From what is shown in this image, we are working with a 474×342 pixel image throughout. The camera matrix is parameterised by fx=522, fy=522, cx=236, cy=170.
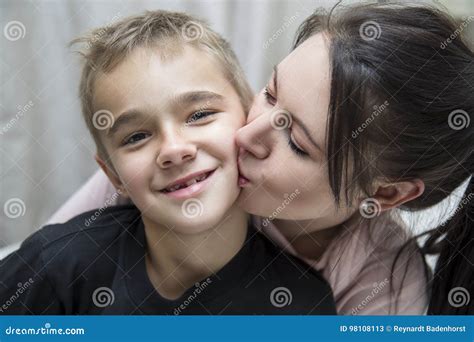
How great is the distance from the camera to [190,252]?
764 mm

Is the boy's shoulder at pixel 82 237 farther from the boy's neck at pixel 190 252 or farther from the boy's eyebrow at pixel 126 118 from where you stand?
the boy's eyebrow at pixel 126 118

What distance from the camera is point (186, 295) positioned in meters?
0.74

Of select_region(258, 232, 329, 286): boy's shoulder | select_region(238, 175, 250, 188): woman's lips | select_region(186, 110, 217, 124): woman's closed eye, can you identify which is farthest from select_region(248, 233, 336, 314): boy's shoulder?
select_region(186, 110, 217, 124): woman's closed eye

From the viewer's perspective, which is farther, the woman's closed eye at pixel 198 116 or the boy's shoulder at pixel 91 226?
the boy's shoulder at pixel 91 226

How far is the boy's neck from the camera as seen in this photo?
0.75 metres

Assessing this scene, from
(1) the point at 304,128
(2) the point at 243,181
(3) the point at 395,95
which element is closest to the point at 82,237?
(2) the point at 243,181

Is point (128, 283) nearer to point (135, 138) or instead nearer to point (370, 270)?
point (135, 138)

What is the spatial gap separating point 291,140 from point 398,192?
169mm

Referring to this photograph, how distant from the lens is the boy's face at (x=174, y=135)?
2.11 ft

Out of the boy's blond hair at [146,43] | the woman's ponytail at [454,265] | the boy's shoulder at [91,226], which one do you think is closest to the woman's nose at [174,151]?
the boy's blond hair at [146,43]

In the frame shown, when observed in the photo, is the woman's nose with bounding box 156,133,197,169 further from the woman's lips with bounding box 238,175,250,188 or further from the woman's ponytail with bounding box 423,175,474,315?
the woman's ponytail with bounding box 423,175,474,315

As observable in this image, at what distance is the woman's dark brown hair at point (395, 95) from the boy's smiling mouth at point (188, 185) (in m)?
0.16

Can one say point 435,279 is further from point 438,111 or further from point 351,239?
point 438,111
